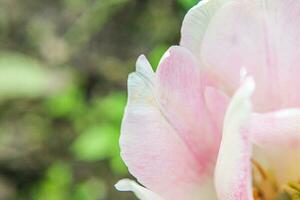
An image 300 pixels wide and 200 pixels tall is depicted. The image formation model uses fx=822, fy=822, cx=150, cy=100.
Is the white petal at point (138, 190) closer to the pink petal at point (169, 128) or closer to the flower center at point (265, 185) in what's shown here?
the pink petal at point (169, 128)

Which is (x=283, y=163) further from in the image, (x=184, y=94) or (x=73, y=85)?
(x=73, y=85)

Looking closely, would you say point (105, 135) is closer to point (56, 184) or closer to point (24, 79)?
point (56, 184)

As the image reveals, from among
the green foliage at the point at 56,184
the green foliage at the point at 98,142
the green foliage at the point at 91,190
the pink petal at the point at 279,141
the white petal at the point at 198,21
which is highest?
the white petal at the point at 198,21

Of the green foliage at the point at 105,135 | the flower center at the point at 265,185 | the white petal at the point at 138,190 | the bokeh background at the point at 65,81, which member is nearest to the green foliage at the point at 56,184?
the bokeh background at the point at 65,81

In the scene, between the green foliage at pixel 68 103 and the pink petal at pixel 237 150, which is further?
the green foliage at pixel 68 103

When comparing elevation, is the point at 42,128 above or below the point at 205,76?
below

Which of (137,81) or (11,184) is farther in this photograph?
(11,184)

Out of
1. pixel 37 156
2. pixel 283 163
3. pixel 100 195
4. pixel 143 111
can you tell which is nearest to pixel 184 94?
pixel 143 111

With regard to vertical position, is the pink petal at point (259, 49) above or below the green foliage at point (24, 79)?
above
